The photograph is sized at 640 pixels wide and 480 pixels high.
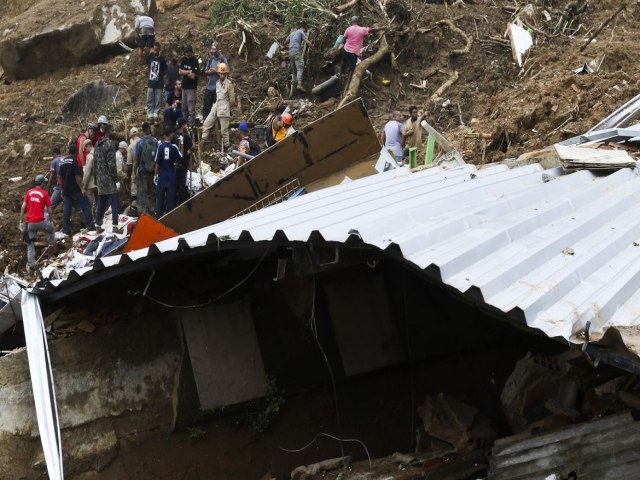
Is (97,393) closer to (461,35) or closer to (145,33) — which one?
(145,33)

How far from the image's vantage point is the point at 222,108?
16219 mm

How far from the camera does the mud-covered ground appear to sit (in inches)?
596

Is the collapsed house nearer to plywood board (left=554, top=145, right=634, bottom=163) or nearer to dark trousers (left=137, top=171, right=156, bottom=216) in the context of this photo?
plywood board (left=554, top=145, right=634, bottom=163)

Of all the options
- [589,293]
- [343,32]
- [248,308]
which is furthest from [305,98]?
[589,293]

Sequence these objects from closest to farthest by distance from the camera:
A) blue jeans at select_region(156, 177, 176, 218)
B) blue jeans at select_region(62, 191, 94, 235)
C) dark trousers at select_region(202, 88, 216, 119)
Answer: blue jeans at select_region(156, 177, 176, 218) → blue jeans at select_region(62, 191, 94, 235) → dark trousers at select_region(202, 88, 216, 119)

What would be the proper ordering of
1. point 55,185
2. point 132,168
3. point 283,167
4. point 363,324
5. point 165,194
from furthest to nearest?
point 55,185 → point 132,168 → point 165,194 → point 283,167 → point 363,324

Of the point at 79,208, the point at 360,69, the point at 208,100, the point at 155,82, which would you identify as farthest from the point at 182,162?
the point at 360,69

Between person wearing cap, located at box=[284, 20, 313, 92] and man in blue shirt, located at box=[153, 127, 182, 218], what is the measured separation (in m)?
5.11

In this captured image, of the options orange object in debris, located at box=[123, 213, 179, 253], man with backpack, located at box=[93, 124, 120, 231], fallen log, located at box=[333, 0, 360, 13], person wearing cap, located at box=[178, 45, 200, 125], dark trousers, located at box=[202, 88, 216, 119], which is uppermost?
fallen log, located at box=[333, 0, 360, 13]

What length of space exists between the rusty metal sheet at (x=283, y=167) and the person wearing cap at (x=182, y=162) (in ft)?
6.47

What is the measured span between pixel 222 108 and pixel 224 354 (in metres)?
8.71

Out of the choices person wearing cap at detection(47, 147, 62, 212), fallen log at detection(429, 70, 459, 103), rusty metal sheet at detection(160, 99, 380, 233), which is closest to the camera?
rusty metal sheet at detection(160, 99, 380, 233)

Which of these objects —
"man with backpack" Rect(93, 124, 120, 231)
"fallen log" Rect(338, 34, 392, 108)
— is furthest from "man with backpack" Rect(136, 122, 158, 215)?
"fallen log" Rect(338, 34, 392, 108)

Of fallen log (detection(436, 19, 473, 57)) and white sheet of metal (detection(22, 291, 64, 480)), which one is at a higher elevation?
fallen log (detection(436, 19, 473, 57))
